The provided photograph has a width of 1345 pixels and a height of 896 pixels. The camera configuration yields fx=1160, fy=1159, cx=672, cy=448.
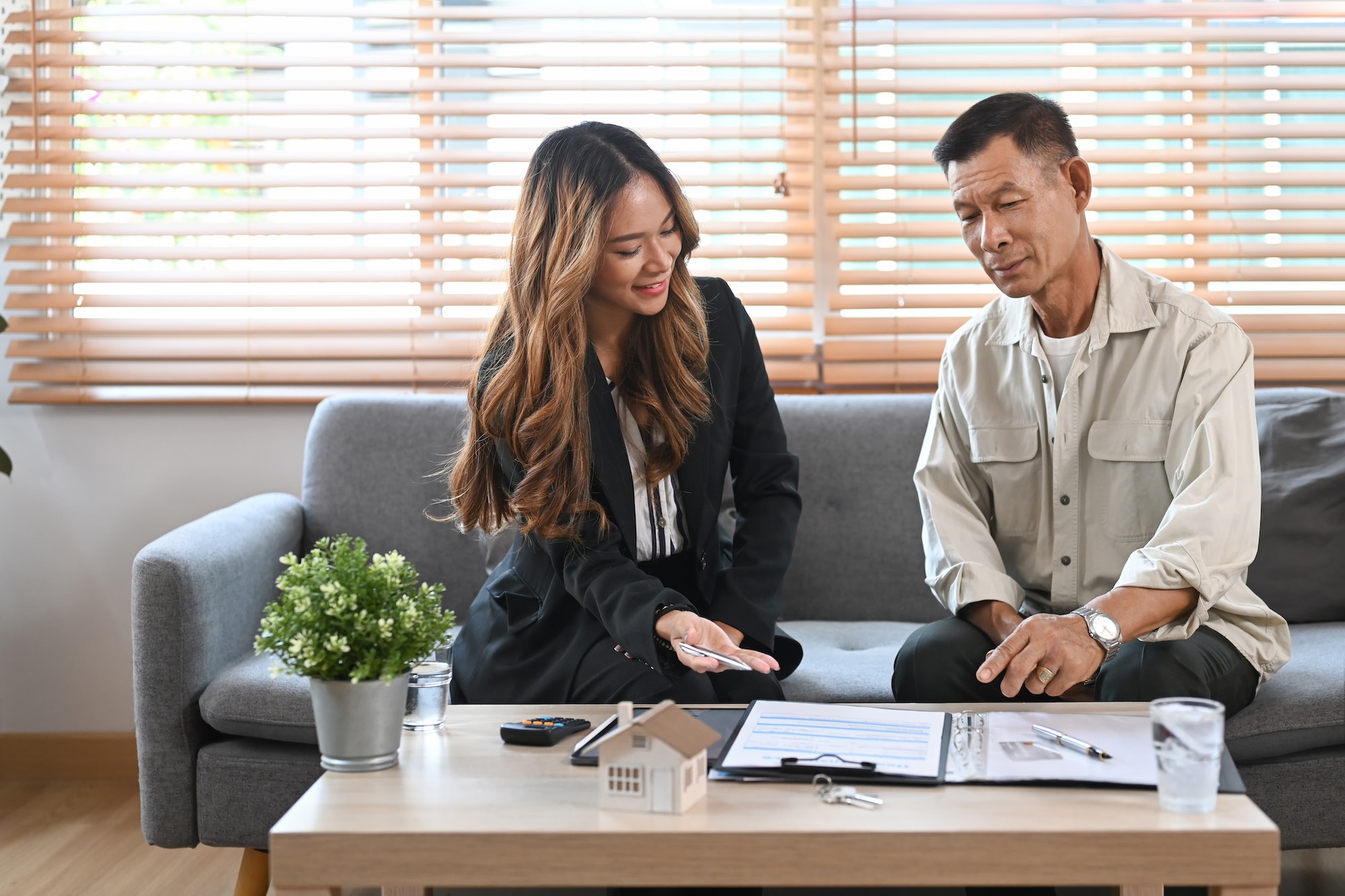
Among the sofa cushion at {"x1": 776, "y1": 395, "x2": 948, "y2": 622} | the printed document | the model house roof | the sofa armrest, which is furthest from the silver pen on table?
the sofa armrest

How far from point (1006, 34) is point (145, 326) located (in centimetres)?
197

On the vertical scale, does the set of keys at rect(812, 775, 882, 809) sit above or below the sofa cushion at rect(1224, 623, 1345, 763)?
above

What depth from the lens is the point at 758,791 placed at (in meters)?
1.07

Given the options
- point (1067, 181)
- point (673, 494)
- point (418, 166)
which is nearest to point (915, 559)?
point (673, 494)

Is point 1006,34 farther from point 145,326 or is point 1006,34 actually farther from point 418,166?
point 145,326

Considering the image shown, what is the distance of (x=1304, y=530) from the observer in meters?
2.07

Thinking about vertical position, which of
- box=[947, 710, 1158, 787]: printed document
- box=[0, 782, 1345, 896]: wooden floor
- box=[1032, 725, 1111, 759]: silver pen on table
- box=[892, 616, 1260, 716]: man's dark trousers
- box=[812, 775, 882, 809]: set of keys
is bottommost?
box=[0, 782, 1345, 896]: wooden floor

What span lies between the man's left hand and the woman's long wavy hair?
0.56 metres

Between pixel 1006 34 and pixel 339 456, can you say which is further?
pixel 1006 34

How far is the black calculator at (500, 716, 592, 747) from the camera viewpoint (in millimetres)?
1224

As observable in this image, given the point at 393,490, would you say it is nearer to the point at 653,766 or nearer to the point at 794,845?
the point at 653,766

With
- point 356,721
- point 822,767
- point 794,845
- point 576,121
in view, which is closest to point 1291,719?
point 822,767

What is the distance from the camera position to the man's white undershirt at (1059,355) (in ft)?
5.76

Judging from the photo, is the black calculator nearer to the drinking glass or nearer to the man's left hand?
the drinking glass
